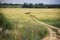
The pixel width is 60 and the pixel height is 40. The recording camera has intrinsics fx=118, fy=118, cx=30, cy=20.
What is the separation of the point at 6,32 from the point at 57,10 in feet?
3.07

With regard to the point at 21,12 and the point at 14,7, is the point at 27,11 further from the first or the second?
the point at 14,7

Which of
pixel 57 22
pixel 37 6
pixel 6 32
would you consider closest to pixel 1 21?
pixel 6 32

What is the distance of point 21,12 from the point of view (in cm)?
197

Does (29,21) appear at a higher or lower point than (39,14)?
lower

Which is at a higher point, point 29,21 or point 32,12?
point 32,12

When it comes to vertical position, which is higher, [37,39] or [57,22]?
[57,22]

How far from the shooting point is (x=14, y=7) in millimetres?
1976

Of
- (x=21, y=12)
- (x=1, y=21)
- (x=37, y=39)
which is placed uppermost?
(x=21, y=12)

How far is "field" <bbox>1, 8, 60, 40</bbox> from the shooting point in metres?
1.90

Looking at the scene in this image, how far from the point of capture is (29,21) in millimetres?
1945

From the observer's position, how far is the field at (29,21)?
1896 mm

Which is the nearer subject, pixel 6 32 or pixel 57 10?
pixel 6 32

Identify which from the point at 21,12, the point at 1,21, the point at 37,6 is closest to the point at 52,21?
the point at 37,6

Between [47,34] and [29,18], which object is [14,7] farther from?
[47,34]
